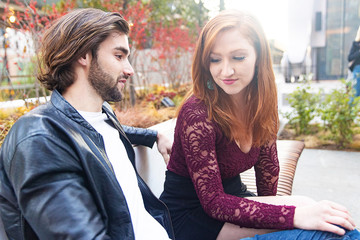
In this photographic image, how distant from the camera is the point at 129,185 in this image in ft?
Result: 4.95

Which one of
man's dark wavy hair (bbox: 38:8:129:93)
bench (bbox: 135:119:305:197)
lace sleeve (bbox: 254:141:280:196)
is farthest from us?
bench (bbox: 135:119:305:197)

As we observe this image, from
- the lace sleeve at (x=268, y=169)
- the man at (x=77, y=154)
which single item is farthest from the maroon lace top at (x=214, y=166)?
the man at (x=77, y=154)

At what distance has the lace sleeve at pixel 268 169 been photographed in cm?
209

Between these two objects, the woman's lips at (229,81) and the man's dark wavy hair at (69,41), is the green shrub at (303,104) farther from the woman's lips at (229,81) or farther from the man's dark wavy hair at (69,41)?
the man's dark wavy hair at (69,41)

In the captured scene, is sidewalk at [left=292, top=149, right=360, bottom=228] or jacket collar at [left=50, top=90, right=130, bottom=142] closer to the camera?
jacket collar at [left=50, top=90, right=130, bottom=142]

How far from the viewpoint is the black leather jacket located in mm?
1017

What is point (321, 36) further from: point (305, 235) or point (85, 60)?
point (85, 60)

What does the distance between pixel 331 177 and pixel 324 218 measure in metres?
3.31

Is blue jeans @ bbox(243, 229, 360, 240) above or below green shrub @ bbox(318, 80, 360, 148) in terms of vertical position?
above

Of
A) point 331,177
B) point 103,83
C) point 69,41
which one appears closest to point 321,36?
point 331,177

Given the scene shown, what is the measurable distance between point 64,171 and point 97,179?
168mm

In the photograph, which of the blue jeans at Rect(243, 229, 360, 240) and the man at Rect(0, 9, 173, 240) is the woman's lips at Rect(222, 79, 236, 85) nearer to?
the man at Rect(0, 9, 173, 240)

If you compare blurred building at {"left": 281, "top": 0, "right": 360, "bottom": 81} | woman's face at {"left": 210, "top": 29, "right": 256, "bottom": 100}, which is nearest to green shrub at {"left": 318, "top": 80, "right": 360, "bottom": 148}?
woman's face at {"left": 210, "top": 29, "right": 256, "bottom": 100}

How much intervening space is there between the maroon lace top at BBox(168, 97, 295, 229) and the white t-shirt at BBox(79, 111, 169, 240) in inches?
11.6
